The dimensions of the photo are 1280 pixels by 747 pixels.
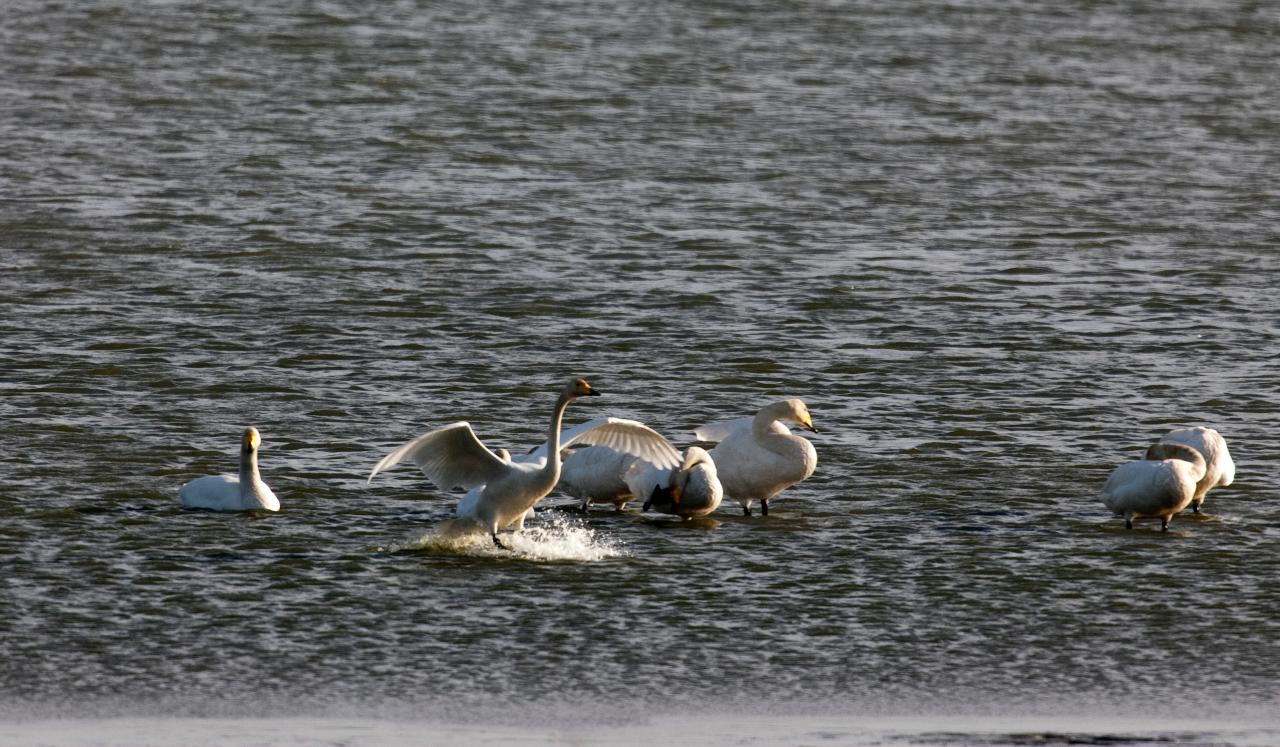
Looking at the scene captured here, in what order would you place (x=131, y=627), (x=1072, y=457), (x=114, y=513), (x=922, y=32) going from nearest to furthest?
(x=131, y=627) < (x=114, y=513) < (x=1072, y=457) < (x=922, y=32)

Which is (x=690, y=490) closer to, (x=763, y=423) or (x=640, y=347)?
(x=763, y=423)

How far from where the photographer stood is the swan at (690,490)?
38.8 ft

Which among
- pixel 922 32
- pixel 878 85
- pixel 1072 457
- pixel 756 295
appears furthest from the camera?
pixel 922 32

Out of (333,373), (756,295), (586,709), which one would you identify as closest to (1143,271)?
(756,295)

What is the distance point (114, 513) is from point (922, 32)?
20.3m

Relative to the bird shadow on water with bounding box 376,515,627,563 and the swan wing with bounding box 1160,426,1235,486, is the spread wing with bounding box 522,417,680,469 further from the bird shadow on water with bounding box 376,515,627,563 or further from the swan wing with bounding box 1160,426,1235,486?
the swan wing with bounding box 1160,426,1235,486

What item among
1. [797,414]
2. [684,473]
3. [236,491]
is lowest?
[236,491]

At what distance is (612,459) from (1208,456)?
3107 mm

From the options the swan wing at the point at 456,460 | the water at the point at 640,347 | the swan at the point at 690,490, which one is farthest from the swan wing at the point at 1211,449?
the swan wing at the point at 456,460

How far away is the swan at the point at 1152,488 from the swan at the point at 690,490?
199cm

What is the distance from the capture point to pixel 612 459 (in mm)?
12172

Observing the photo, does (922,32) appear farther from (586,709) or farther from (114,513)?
(586,709)

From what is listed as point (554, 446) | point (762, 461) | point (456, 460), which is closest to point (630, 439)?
point (554, 446)

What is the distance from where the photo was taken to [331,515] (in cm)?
1180
